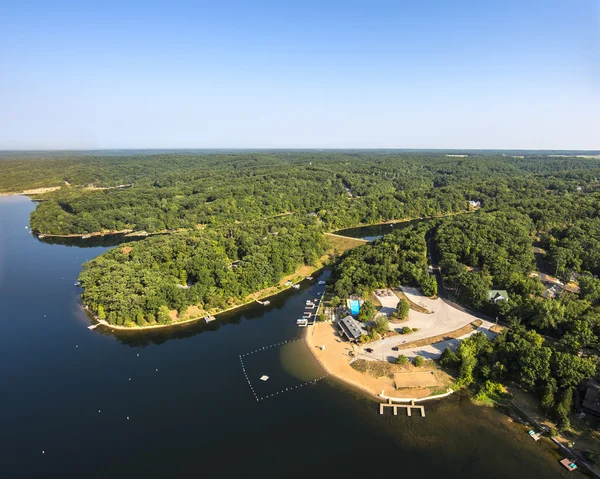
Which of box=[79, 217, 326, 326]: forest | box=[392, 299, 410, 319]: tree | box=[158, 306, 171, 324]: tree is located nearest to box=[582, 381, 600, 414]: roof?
box=[392, 299, 410, 319]: tree

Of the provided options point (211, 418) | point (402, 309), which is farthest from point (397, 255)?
point (211, 418)

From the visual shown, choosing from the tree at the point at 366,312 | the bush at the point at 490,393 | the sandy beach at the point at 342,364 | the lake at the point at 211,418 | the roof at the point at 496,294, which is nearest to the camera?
the lake at the point at 211,418

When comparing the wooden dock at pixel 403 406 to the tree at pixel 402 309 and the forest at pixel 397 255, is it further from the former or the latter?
the tree at pixel 402 309

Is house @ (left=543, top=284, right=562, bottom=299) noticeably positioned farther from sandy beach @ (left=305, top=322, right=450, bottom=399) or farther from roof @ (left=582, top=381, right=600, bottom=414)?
sandy beach @ (left=305, top=322, right=450, bottom=399)

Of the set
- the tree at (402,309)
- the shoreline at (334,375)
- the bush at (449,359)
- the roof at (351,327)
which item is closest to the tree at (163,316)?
the shoreline at (334,375)

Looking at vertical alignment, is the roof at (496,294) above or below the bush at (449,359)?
above

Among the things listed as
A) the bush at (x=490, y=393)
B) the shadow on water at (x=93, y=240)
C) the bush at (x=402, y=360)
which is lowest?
the shadow on water at (x=93, y=240)
